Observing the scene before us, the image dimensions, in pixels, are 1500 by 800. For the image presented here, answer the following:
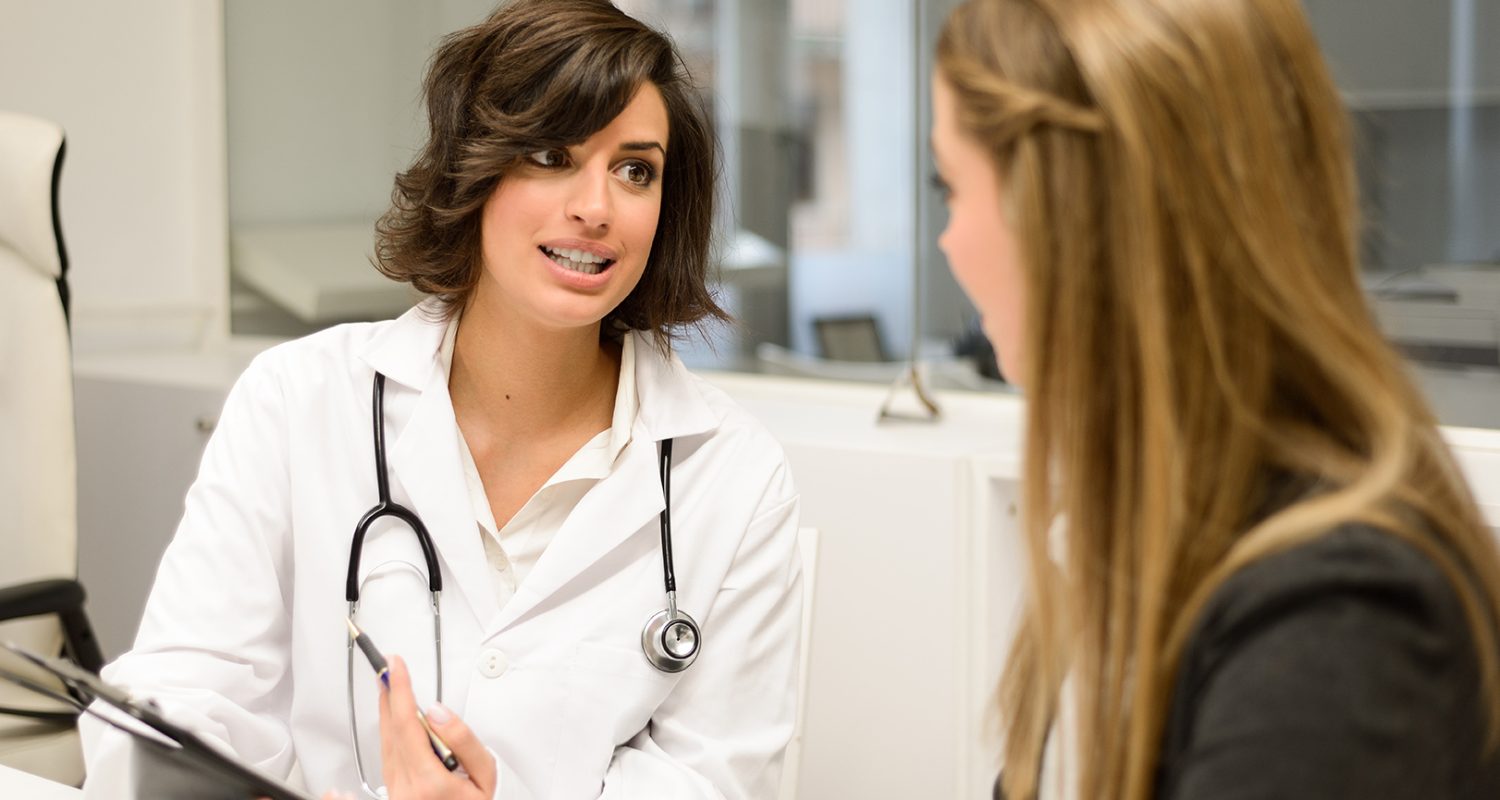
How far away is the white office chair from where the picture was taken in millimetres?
1934

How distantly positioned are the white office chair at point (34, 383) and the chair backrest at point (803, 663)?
1.02 meters

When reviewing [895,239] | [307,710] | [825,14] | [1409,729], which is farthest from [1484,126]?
[307,710]

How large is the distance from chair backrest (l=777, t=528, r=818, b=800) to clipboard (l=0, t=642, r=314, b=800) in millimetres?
574

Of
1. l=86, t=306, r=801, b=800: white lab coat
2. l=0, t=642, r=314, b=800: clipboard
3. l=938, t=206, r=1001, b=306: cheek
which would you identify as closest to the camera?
l=938, t=206, r=1001, b=306: cheek

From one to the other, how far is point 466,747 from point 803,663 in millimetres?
425

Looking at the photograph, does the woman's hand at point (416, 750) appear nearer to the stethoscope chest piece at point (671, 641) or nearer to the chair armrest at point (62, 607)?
the stethoscope chest piece at point (671, 641)

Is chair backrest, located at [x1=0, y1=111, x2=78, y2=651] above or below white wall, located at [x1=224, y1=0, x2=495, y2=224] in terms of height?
below

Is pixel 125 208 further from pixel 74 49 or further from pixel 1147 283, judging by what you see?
pixel 1147 283

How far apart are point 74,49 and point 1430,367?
105 inches

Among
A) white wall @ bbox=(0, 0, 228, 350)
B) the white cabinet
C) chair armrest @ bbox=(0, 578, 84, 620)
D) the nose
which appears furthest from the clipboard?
white wall @ bbox=(0, 0, 228, 350)

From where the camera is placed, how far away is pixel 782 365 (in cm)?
238

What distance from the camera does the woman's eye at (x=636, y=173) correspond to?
140 cm

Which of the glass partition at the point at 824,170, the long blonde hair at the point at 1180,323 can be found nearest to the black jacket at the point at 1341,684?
the long blonde hair at the point at 1180,323

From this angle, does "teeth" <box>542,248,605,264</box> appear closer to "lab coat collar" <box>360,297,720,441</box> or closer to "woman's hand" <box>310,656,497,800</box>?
"lab coat collar" <box>360,297,720,441</box>
